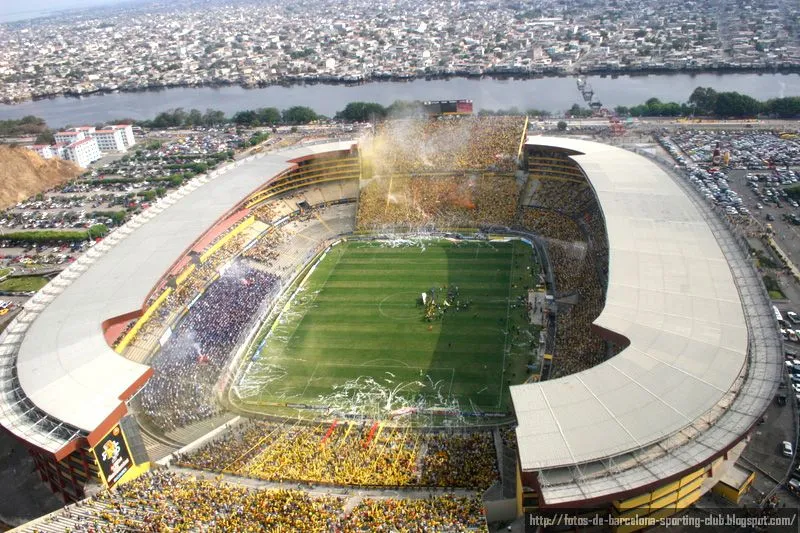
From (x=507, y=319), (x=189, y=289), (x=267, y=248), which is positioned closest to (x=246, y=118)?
(x=267, y=248)

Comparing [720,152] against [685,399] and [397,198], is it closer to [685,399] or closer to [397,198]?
[397,198]

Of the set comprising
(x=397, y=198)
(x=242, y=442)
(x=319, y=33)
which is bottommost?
(x=242, y=442)

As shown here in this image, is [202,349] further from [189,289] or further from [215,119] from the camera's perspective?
[215,119]

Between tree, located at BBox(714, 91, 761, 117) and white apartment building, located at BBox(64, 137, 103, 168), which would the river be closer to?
tree, located at BBox(714, 91, 761, 117)

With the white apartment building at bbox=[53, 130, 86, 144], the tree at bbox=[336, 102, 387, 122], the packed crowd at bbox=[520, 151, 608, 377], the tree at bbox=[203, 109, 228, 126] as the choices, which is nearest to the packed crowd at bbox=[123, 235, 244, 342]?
the packed crowd at bbox=[520, 151, 608, 377]

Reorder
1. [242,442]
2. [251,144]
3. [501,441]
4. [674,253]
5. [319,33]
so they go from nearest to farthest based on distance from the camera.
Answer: [501,441], [242,442], [674,253], [251,144], [319,33]

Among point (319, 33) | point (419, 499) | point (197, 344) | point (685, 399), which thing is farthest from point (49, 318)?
point (319, 33)
